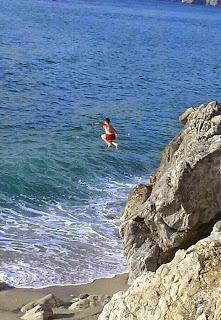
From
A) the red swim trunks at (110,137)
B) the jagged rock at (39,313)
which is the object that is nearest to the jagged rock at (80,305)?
the jagged rock at (39,313)

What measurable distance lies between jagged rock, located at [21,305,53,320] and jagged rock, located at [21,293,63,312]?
0.30 meters

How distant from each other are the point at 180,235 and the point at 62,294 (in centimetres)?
381

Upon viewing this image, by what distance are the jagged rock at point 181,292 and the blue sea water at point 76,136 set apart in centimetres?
738

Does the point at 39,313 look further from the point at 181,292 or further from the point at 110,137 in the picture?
the point at 110,137

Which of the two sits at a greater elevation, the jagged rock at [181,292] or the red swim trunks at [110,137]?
the red swim trunks at [110,137]

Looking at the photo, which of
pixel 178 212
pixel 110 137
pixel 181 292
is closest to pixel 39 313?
pixel 178 212

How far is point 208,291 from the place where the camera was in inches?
303

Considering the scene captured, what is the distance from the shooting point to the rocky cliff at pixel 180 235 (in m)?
7.96

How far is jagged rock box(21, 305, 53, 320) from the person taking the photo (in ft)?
42.5

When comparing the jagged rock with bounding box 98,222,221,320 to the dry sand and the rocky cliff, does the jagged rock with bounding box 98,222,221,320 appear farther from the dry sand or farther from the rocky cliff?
the dry sand

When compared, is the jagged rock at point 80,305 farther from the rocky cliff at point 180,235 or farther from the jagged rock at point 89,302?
the rocky cliff at point 180,235

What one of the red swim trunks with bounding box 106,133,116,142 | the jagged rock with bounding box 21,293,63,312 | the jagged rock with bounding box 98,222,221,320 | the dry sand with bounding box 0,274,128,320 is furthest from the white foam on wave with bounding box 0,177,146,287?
the jagged rock with bounding box 98,222,221,320

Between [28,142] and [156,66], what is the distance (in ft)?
97.4

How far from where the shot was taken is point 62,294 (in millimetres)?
15039
